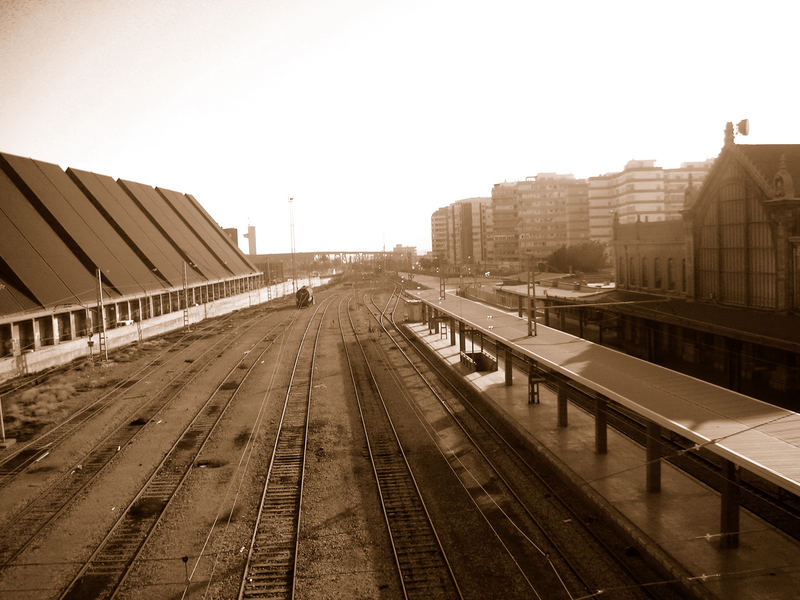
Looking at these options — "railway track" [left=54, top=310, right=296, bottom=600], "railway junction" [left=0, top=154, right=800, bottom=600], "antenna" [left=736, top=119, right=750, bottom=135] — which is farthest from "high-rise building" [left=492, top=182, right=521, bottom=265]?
"railway track" [left=54, top=310, right=296, bottom=600]

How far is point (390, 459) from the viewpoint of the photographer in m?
19.5

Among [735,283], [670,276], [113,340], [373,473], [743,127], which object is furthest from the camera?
[113,340]

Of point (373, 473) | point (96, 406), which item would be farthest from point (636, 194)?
point (373, 473)

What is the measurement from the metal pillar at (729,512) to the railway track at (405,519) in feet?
18.0

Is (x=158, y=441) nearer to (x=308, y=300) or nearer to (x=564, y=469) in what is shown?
(x=564, y=469)

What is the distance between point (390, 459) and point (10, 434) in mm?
14358

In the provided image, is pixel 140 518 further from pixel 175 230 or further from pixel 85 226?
pixel 175 230

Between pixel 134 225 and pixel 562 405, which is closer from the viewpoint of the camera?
pixel 562 405

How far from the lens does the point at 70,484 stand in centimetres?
1777

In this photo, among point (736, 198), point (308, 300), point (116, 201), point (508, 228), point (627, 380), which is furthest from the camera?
point (508, 228)

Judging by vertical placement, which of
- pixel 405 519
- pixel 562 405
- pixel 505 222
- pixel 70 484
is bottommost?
pixel 405 519

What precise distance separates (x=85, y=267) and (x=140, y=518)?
30399 mm

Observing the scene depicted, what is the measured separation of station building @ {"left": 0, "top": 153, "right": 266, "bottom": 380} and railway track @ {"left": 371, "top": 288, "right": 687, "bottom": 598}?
24.7 m

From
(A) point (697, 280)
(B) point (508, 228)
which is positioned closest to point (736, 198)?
(A) point (697, 280)
